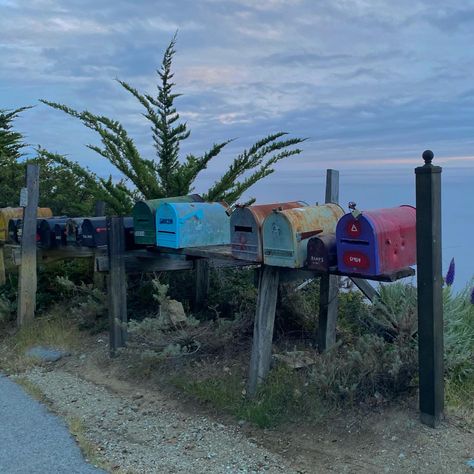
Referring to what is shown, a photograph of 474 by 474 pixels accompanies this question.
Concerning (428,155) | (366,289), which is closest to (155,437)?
(366,289)

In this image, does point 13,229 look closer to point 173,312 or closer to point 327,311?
point 173,312

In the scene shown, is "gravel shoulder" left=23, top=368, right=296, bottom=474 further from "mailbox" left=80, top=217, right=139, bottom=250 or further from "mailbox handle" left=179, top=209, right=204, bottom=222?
"mailbox" left=80, top=217, right=139, bottom=250

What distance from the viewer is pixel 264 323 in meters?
4.38

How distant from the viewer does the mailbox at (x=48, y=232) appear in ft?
22.6

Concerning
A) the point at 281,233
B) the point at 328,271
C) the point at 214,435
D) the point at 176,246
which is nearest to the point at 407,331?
the point at 328,271

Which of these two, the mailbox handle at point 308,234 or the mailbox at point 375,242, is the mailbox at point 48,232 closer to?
the mailbox handle at point 308,234

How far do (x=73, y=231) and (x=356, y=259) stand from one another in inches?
148

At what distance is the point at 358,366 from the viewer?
402cm

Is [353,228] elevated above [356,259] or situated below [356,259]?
above

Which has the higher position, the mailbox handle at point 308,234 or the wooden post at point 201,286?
the mailbox handle at point 308,234

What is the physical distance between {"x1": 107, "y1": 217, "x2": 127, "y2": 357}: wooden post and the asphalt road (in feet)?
3.59

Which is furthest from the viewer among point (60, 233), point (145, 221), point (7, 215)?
point (7, 215)

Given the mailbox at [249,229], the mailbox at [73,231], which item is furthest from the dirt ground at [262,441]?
the mailbox at [73,231]

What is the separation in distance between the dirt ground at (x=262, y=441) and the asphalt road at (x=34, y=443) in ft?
0.50
